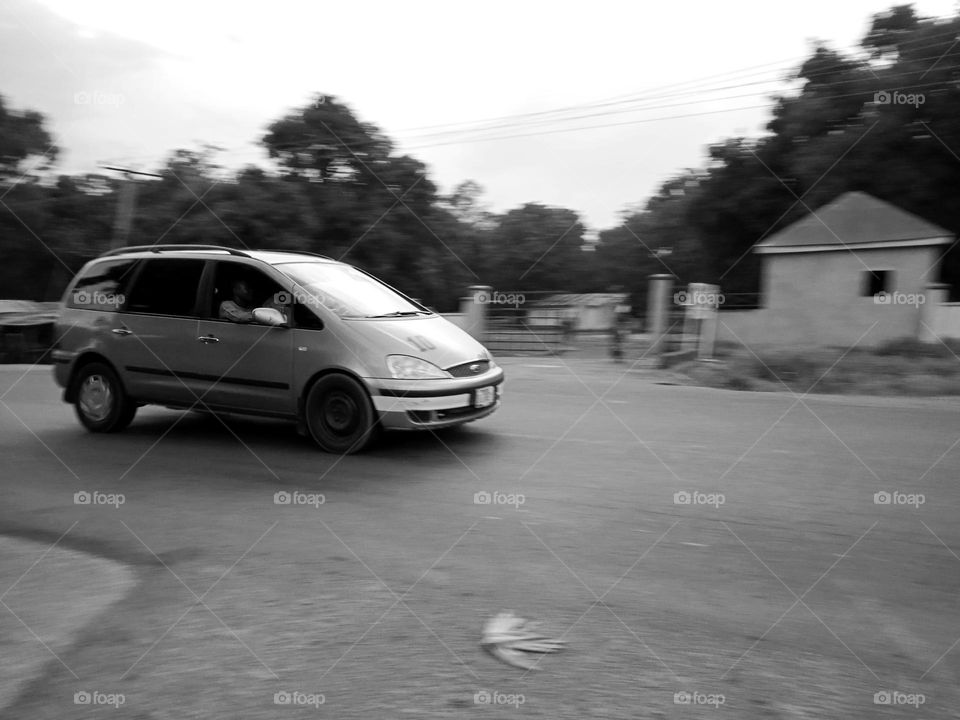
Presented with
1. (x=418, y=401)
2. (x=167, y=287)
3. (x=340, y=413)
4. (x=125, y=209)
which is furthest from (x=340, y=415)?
(x=125, y=209)

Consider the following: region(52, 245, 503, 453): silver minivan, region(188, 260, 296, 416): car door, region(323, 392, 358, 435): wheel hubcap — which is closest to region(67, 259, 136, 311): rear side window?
region(52, 245, 503, 453): silver minivan

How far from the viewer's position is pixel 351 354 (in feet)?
23.1

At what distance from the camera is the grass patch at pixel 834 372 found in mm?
13477

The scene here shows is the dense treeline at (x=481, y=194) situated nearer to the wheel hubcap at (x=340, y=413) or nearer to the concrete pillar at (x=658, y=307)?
the concrete pillar at (x=658, y=307)

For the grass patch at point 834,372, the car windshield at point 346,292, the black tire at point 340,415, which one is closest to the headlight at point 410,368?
the black tire at point 340,415

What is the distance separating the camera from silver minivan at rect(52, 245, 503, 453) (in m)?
7.04

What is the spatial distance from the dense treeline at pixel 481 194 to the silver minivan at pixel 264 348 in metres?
17.3

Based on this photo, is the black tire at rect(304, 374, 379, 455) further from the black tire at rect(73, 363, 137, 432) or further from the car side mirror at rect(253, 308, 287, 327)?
the black tire at rect(73, 363, 137, 432)

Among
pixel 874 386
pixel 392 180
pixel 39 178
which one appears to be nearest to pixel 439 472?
pixel 874 386

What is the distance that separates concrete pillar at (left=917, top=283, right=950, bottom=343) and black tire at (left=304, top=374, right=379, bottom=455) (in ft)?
60.1

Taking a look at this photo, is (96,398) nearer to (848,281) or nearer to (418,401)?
(418,401)

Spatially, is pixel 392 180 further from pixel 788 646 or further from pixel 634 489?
pixel 788 646

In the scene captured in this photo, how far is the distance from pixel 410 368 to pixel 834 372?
10616 millimetres

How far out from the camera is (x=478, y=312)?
22.7 m
